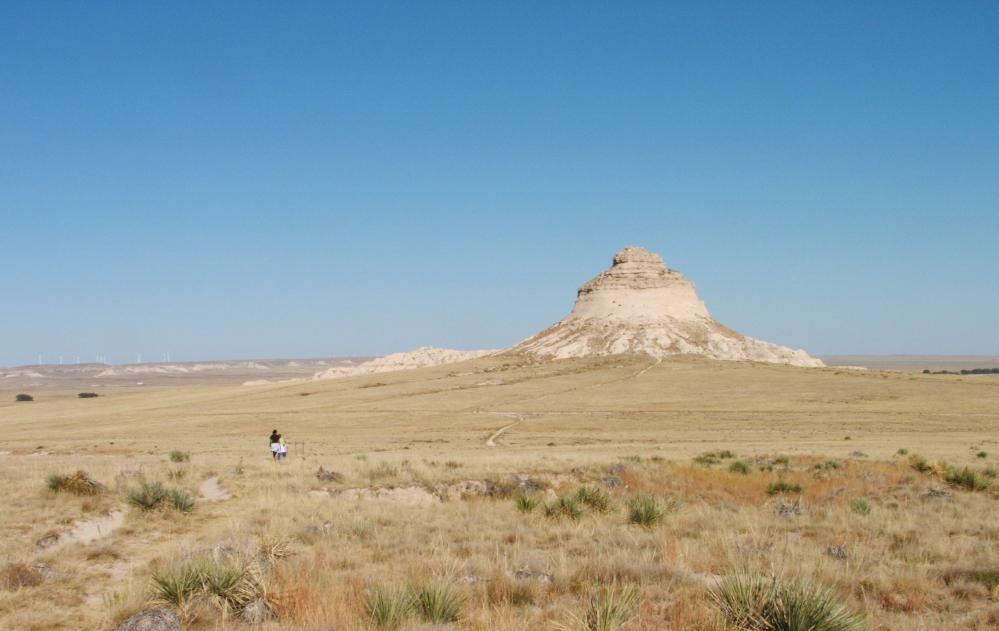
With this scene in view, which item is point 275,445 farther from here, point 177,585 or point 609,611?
point 609,611

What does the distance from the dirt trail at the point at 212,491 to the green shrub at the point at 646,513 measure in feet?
32.4

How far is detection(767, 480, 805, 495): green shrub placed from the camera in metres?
18.4

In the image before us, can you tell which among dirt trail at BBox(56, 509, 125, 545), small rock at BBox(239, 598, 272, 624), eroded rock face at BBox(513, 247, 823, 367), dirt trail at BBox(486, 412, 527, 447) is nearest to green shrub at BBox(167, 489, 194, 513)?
dirt trail at BBox(56, 509, 125, 545)

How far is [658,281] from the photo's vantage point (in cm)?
12162

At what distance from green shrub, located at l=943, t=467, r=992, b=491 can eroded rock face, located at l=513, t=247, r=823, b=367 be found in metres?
81.4

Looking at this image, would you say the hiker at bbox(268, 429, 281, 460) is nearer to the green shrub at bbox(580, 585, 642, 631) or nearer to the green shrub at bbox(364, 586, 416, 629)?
the green shrub at bbox(364, 586, 416, 629)

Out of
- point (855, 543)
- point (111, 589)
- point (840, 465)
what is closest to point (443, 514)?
point (111, 589)

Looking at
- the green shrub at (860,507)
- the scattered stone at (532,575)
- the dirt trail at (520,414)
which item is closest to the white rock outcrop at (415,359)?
the dirt trail at (520,414)

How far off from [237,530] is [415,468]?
9301 mm

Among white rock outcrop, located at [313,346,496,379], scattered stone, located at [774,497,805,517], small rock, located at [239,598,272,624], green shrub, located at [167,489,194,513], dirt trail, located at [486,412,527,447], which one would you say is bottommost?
dirt trail, located at [486,412,527,447]

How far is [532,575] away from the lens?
8.89 meters

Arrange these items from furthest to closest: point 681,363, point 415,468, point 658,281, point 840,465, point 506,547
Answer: point 658,281 < point 681,363 < point 840,465 < point 415,468 < point 506,547

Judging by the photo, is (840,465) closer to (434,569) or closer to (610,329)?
(434,569)

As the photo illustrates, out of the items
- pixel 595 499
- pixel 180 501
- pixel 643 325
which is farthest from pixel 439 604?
pixel 643 325
